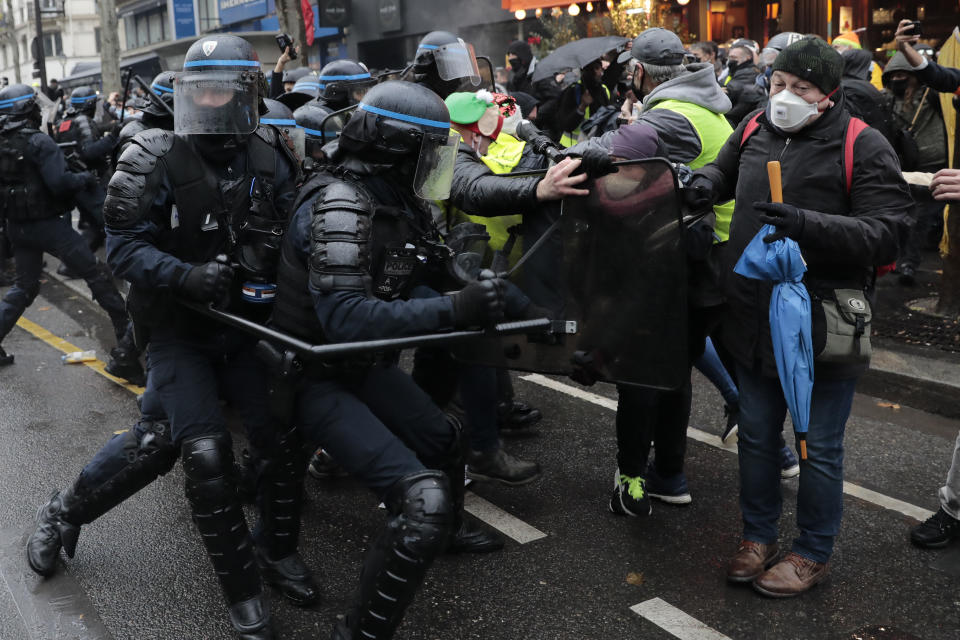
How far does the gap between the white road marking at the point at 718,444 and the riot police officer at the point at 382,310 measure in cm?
201

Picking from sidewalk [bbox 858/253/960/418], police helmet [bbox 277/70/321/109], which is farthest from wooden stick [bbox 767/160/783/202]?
police helmet [bbox 277/70/321/109]

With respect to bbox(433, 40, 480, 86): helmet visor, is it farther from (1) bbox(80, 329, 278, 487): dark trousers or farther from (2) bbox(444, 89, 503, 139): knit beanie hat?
(1) bbox(80, 329, 278, 487): dark trousers

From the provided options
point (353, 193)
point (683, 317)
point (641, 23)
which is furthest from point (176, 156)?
point (641, 23)

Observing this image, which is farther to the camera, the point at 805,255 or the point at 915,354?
the point at 915,354

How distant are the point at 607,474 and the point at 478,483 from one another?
2.05ft

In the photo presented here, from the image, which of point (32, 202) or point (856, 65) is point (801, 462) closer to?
point (856, 65)

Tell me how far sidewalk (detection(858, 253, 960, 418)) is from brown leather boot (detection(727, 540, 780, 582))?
8.21 feet

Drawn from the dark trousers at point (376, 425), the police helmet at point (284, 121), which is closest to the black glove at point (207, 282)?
the dark trousers at point (376, 425)

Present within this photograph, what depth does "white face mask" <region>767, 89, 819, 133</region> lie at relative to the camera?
125 inches

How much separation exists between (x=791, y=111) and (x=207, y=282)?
2000 millimetres

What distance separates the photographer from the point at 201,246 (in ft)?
11.1

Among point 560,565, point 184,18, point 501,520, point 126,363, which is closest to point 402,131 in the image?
point 560,565

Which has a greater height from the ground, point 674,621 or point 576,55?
point 576,55

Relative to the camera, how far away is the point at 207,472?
305 cm
